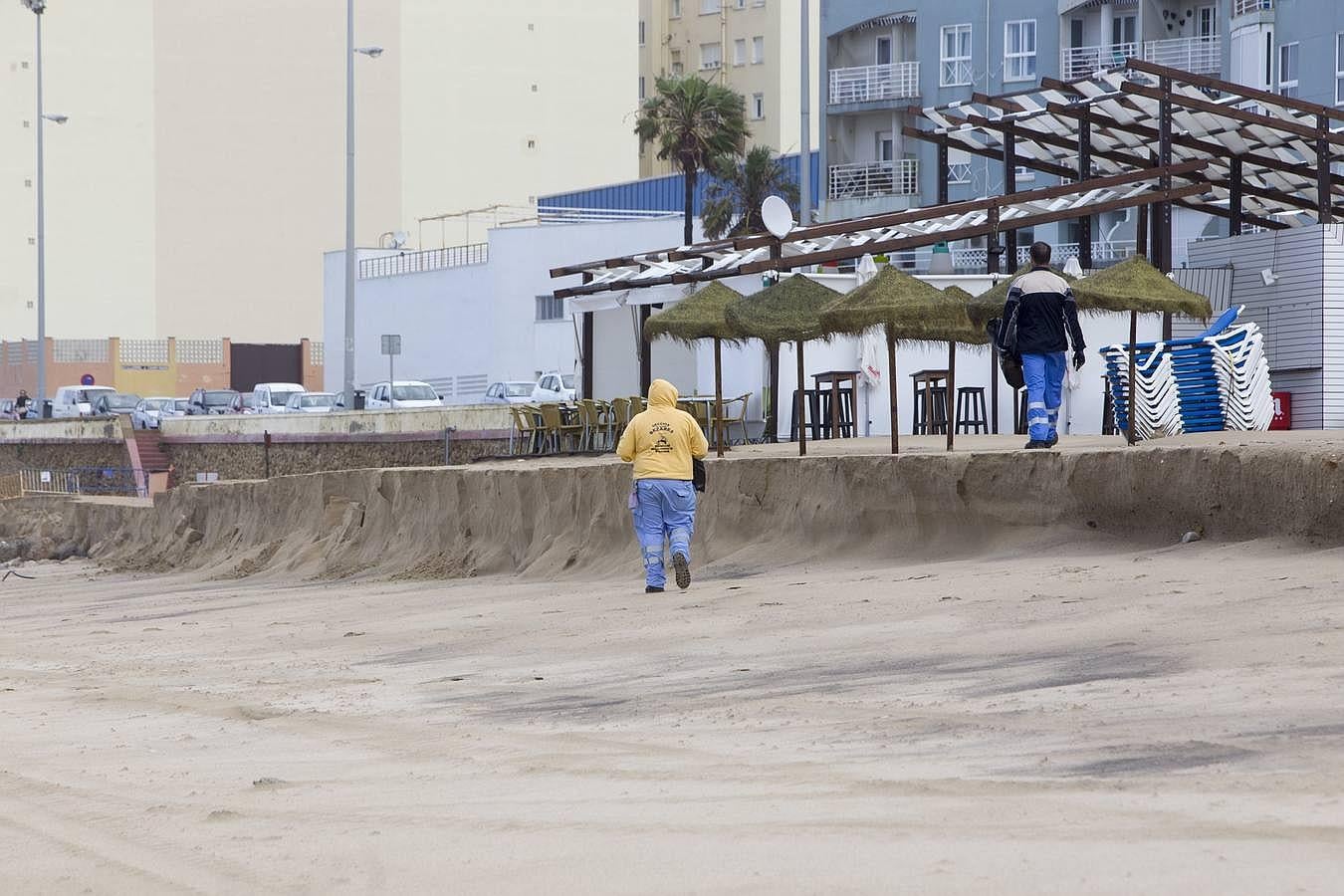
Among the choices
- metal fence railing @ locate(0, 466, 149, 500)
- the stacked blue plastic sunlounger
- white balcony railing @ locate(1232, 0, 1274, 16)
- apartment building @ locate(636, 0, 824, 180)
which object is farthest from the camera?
apartment building @ locate(636, 0, 824, 180)

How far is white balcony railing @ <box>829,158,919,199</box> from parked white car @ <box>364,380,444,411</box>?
49.4 feet

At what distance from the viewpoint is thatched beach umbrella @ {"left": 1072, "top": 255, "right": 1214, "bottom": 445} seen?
1639 centimetres

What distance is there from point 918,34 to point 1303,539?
1817 inches

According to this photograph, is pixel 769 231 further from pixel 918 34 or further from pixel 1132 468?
pixel 918 34

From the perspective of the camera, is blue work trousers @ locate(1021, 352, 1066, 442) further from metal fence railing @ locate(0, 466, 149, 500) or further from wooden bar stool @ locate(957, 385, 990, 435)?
metal fence railing @ locate(0, 466, 149, 500)

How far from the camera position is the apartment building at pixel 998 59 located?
1855 inches

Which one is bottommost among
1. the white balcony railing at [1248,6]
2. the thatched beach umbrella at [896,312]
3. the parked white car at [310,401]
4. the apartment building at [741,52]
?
the parked white car at [310,401]

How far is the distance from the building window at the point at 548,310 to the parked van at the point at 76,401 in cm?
1383

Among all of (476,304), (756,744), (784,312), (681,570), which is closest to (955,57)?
(476,304)

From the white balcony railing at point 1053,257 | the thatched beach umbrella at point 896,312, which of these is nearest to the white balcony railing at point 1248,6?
the white balcony railing at point 1053,257

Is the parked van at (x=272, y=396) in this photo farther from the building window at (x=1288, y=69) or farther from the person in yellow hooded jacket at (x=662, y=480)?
the person in yellow hooded jacket at (x=662, y=480)

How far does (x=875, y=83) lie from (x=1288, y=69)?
1335cm

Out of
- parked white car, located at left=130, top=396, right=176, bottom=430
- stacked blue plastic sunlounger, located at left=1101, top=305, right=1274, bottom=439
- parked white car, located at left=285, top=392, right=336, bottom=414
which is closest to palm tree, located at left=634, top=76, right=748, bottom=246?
parked white car, located at left=285, top=392, right=336, bottom=414

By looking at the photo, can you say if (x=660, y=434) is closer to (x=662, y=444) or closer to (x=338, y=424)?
(x=662, y=444)
